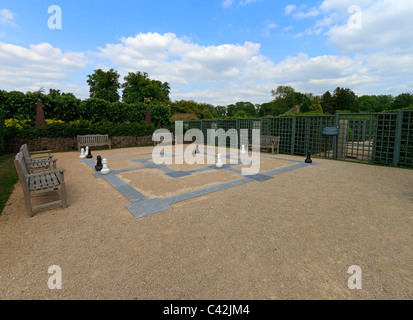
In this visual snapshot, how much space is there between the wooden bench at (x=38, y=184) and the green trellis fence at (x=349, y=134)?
11.2m

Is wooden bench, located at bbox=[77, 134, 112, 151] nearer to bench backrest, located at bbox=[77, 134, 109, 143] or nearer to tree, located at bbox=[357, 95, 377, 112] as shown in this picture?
bench backrest, located at bbox=[77, 134, 109, 143]

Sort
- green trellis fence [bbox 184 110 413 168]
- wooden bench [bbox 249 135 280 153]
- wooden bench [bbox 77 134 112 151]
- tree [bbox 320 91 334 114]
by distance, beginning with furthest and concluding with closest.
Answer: tree [bbox 320 91 334 114] → wooden bench [bbox 77 134 112 151] → wooden bench [bbox 249 135 280 153] → green trellis fence [bbox 184 110 413 168]

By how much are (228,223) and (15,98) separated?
1766 centimetres

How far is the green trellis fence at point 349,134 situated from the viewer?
8.38m

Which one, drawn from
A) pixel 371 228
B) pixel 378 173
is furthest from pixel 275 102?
pixel 371 228

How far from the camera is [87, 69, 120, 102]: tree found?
→ 39631mm

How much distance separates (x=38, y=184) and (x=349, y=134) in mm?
13272

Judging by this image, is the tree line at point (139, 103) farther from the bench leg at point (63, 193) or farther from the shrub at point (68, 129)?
the bench leg at point (63, 193)

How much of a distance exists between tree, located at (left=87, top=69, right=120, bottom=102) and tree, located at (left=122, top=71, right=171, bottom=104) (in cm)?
260

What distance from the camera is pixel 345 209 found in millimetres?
4215

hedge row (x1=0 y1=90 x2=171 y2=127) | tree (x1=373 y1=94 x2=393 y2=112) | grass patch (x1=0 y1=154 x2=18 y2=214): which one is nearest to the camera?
grass patch (x1=0 y1=154 x2=18 y2=214)
